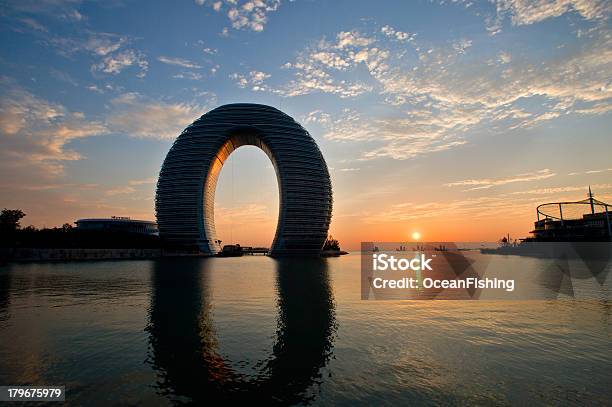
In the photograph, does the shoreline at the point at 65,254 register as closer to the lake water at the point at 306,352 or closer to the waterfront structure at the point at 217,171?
the waterfront structure at the point at 217,171

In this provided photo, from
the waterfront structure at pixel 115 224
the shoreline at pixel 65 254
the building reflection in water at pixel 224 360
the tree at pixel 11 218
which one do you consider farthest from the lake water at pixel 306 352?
the waterfront structure at pixel 115 224

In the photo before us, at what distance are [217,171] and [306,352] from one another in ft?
495

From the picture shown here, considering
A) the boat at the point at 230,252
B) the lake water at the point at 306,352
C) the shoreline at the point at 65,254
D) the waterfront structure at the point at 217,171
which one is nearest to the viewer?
the lake water at the point at 306,352

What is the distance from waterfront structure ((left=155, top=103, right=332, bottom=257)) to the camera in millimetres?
143625

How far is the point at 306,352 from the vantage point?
1523cm

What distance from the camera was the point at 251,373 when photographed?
12695 millimetres

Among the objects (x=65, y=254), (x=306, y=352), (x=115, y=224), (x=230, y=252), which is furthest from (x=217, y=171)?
(x=306, y=352)

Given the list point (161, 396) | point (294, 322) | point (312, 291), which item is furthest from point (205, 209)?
point (161, 396)

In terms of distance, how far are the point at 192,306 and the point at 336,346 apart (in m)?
Answer: 14.0

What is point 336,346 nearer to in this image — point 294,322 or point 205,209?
point 294,322

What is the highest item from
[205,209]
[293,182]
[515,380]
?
[293,182]

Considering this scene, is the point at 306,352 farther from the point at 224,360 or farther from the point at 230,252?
the point at 230,252

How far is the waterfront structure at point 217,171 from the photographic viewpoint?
143625mm

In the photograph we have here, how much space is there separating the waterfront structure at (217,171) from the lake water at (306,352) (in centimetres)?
11676
